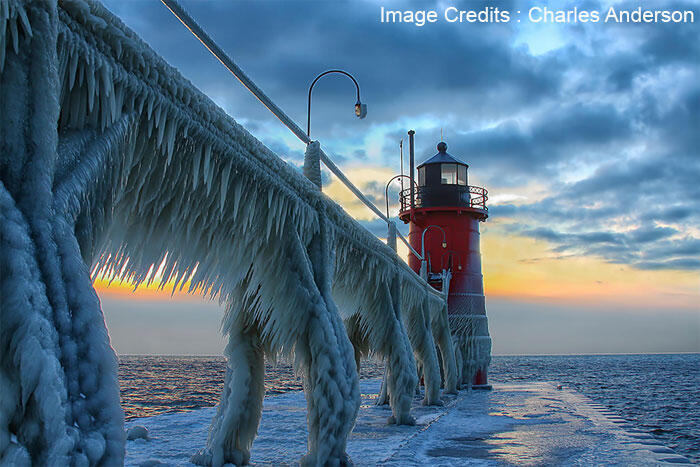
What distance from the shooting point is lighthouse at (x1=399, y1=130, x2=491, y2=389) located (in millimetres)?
24109

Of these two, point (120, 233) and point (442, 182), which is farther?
point (442, 182)

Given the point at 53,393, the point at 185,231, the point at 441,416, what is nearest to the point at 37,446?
the point at 53,393

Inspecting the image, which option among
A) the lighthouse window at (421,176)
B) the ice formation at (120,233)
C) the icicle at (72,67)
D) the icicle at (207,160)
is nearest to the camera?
the ice formation at (120,233)

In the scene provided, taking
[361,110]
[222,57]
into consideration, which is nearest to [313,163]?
[222,57]

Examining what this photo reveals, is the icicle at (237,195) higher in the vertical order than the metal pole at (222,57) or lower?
lower

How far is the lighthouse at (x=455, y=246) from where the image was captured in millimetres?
24109

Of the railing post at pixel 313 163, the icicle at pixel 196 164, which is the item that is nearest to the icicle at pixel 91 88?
the icicle at pixel 196 164

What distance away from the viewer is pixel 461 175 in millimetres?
27094

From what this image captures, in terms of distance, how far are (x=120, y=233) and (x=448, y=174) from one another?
2338 cm

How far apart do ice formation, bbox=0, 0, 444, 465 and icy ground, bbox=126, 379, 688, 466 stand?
214cm

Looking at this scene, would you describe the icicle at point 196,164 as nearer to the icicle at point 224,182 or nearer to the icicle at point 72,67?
the icicle at point 224,182


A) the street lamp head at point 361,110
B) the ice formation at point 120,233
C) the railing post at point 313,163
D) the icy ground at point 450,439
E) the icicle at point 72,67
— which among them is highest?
the street lamp head at point 361,110

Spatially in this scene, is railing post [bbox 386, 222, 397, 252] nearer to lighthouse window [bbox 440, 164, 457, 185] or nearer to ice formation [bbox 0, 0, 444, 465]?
ice formation [bbox 0, 0, 444, 465]

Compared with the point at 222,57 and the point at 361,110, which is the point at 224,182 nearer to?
the point at 222,57
